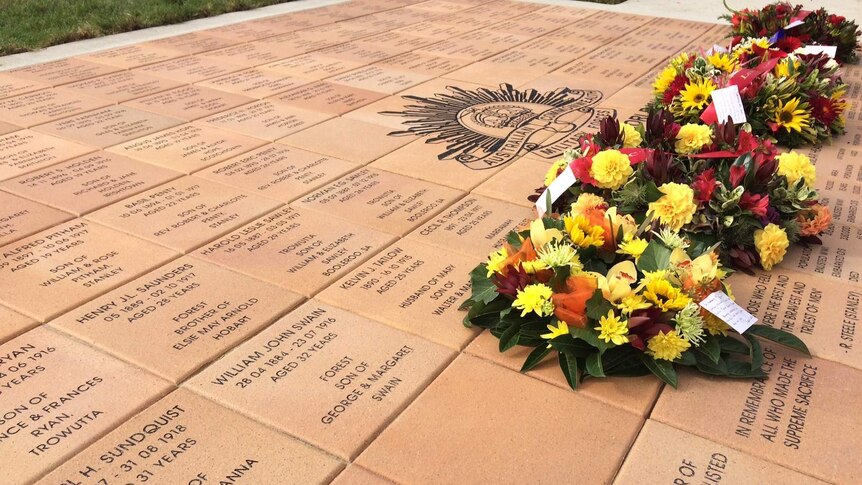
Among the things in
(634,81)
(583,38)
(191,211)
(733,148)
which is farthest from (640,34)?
(191,211)

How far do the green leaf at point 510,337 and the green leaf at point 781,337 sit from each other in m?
0.69

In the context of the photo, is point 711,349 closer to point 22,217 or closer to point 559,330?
point 559,330

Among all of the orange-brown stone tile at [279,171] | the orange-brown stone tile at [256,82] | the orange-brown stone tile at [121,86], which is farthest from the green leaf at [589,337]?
the orange-brown stone tile at [121,86]

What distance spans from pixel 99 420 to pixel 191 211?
1437 mm

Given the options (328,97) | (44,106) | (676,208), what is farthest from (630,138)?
(44,106)

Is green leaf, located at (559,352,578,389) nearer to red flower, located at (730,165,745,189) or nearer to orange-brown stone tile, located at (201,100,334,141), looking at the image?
red flower, located at (730,165,745,189)

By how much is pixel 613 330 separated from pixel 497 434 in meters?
0.42

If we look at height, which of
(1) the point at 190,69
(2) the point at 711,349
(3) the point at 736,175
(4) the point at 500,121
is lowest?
(4) the point at 500,121

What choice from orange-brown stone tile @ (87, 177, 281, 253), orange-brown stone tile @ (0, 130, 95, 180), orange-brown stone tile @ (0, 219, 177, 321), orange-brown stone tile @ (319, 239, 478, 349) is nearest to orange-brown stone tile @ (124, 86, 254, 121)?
orange-brown stone tile @ (0, 130, 95, 180)

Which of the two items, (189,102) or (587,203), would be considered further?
(189,102)

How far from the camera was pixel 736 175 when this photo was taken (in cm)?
295

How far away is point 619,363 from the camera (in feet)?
7.72

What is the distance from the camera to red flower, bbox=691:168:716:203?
2.92 metres

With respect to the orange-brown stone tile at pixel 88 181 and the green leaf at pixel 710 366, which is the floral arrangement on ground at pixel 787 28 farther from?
the orange-brown stone tile at pixel 88 181
